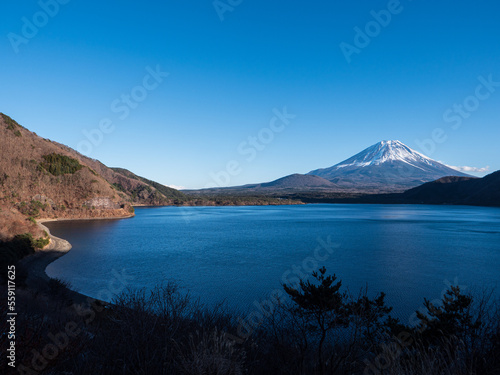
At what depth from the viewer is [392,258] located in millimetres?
22688

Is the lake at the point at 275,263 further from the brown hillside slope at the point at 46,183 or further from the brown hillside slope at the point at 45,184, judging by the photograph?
the brown hillside slope at the point at 46,183

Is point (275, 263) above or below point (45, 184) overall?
below

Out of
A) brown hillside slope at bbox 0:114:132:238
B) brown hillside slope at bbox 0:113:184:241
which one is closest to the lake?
brown hillside slope at bbox 0:114:132:238

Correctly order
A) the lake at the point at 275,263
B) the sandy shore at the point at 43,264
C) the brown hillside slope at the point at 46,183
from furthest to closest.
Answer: the brown hillside slope at the point at 46,183
the lake at the point at 275,263
the sandy shore at the point at 43,264

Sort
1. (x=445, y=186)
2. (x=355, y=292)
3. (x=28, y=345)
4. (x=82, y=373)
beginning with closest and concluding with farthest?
(x=28, y=345) < (x=82, y=373) < (x=355, y=292) < (x=445, y=186)

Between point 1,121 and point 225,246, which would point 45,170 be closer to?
point 1,121

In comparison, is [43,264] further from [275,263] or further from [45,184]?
[45,184]

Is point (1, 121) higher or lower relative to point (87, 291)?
higher

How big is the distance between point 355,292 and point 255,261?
29.1ft

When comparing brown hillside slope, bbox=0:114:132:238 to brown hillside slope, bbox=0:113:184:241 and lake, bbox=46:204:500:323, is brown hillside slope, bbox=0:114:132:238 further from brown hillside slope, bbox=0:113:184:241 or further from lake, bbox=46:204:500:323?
lake, bbox=46:204:500:323

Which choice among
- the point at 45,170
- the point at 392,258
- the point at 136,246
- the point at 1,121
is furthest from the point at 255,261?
the point at 1,121

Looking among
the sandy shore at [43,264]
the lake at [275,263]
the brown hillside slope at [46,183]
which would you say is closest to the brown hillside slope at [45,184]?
the brown hillside slope at [46,183]

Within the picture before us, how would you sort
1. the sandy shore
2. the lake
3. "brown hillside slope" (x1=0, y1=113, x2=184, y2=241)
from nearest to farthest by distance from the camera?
the sandy shore
the lake
"brown hillside slope" (x1=0, y1=113, x2=184, y2=241)

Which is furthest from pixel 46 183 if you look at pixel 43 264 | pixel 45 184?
pixel 43 264
